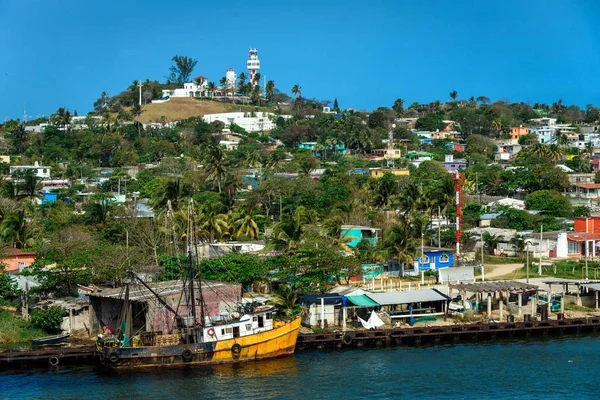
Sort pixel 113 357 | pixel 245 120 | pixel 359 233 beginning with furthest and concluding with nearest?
pixel 245 120 → pixel 359 233 → pixel 113 357

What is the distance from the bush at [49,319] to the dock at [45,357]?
3.00 metres

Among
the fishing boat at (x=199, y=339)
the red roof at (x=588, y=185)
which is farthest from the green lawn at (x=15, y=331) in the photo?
the red roof at (x=588, y=185)

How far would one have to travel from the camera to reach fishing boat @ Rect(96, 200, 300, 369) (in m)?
35.5

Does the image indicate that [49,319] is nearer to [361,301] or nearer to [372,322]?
[361,301]

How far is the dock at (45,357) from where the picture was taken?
36.0m

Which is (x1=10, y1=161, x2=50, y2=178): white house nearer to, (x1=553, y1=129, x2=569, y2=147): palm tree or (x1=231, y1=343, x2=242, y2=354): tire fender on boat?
(x1=553, y1=129, x2=569, y2=147): palm tree

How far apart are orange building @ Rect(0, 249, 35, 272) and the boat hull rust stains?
54.1 feet

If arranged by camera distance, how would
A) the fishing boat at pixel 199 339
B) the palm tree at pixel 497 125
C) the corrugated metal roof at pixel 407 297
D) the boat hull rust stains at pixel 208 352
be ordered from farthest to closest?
the palm tree at pixel 497 125 → the corrugated metal roof at pixel 407 297 → the fishing boat at pixel 199 339 → the boat hull rust stains at pixel 208 352

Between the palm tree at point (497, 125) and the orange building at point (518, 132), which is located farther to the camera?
the palm tree at point (497, 125)

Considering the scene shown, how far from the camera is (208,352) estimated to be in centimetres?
3581

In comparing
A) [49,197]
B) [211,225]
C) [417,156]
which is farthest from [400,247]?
[417,156]

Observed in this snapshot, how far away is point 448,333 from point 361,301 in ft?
12.9

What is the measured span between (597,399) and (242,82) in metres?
121

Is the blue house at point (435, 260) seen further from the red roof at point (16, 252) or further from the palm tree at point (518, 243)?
the red roof at point (16, 252)
